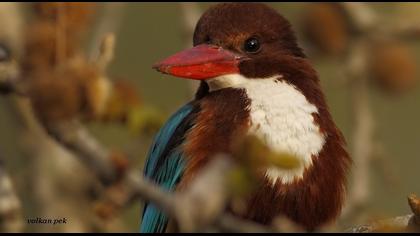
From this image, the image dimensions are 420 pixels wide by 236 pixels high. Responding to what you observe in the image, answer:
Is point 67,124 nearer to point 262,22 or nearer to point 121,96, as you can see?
point 121,96

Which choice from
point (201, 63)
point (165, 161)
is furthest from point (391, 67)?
point (165, 161)

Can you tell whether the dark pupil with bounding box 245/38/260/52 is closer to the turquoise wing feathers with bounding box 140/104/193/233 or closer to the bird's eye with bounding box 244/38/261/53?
the bird's eye with bounding box 244/38/261/53

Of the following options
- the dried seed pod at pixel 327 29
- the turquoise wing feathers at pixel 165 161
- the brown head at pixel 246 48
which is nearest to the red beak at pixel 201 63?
the brown head at pixel 246 48

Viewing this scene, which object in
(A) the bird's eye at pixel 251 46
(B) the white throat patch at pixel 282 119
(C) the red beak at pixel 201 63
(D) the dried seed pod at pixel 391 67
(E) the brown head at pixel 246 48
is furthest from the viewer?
(D) the dried seed pod at pixel 391 67

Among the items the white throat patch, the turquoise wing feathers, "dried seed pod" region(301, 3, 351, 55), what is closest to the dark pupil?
the white throat patch

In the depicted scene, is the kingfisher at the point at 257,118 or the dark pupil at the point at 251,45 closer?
the kingfisher at the point at 257,118

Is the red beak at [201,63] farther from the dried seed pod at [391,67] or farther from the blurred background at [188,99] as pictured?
the dried seed pod at [391,67]
